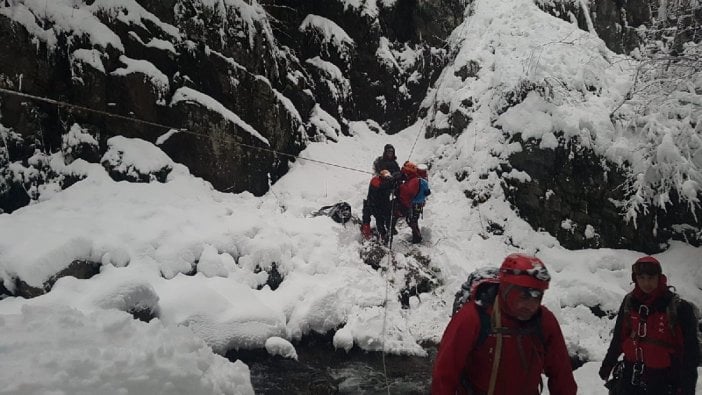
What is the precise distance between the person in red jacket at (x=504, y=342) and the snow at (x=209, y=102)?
27.0ft

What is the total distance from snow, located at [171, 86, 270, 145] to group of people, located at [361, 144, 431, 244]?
10.9 feet

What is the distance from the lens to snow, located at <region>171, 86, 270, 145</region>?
927cm

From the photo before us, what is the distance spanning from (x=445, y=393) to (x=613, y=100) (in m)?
9.86

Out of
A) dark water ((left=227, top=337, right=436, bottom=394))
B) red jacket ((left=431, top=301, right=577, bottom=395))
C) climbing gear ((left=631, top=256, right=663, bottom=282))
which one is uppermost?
climbing gear ((left=631, top=256, right=663, bottom=282))

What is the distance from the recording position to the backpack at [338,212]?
370 inches

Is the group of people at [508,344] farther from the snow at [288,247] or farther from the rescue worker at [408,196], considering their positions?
the rescue worker at [408,196]

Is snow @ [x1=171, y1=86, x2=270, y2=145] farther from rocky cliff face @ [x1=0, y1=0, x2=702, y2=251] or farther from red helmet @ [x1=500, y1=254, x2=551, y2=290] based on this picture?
red helmet @ [x1=500, y1=254, x2=551, y2=290]

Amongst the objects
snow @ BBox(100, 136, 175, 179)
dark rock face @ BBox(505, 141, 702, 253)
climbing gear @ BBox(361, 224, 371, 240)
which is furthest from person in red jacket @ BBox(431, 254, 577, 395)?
snow @ BBox(100, 136, 175, 179)

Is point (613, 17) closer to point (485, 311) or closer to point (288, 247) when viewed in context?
point (288, 247)

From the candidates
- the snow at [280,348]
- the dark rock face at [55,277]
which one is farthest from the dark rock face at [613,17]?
the dark rock face at [55,277]

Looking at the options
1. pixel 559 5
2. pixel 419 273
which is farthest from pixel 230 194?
pixel 559 5

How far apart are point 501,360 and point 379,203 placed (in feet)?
20.4

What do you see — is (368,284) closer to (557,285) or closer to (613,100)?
(557,285)

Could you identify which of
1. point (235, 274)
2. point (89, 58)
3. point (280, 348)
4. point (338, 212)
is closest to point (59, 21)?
point (89, 58)
